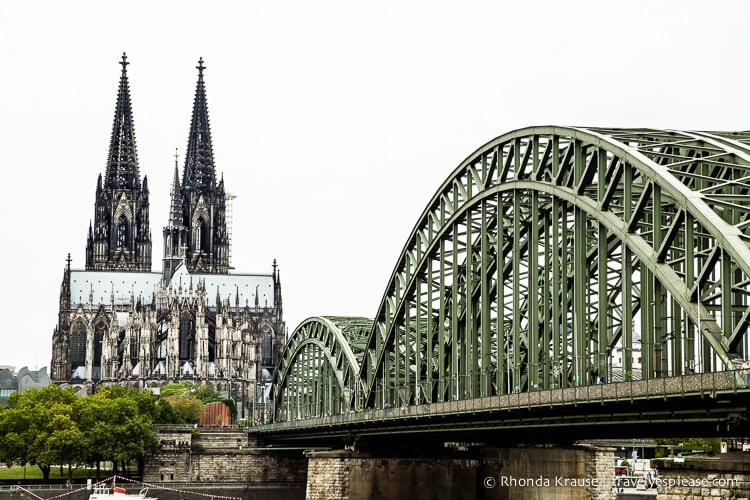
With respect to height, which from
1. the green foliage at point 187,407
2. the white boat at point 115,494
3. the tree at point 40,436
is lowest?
the white boat at point 115,494

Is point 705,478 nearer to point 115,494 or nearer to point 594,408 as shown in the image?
point 594,408

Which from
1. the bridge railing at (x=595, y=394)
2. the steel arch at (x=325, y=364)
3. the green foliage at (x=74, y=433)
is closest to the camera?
the bridge railing at (x=595, y=394)

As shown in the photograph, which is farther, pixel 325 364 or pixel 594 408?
pixel 325 364

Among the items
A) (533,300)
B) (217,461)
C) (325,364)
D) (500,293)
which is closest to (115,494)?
(325,364)

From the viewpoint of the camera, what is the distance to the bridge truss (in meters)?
38.5

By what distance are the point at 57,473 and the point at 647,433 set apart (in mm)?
97127

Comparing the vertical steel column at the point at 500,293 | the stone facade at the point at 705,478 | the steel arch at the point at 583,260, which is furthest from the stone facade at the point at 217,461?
the stone facade at the point at 705,478

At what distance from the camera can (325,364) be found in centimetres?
9819

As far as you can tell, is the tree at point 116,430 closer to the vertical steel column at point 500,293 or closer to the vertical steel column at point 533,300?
the vertical steel column at point 500,293

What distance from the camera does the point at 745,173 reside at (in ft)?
139

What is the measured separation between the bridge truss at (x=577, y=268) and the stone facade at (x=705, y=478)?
2.62m

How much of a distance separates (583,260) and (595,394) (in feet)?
18.5

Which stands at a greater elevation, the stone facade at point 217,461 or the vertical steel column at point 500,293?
the vertical steel column at point 500,293

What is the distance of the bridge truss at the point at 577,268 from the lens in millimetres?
38531
